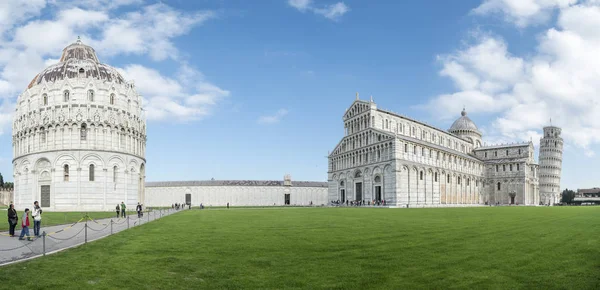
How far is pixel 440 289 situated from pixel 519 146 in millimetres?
112024

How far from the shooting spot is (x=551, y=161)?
477 feet

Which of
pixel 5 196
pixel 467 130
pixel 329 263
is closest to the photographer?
pixel 329 263

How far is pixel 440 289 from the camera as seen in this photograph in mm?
10016

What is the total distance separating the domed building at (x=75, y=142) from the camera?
6044cm

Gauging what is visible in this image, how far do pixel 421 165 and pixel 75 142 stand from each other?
184 ft

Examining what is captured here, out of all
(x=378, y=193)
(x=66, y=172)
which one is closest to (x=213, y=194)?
(x=378, y=193)

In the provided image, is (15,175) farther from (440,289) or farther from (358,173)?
(440,289)

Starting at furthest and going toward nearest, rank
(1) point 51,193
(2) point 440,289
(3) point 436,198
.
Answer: (3) point 436,198
(1) point 51,193
(2) point 440,289

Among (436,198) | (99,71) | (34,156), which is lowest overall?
(436,198)

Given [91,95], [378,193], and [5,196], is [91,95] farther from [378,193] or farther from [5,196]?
[5,196]

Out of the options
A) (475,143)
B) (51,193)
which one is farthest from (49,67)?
(475,143)

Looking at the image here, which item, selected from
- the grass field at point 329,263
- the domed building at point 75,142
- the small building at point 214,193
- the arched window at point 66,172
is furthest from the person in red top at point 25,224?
the small building at point 214,193

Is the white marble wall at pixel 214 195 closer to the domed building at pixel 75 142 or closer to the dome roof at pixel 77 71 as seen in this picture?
the domed building at pixel 75 142

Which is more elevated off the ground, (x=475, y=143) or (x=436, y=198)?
(x=475, y=143)
